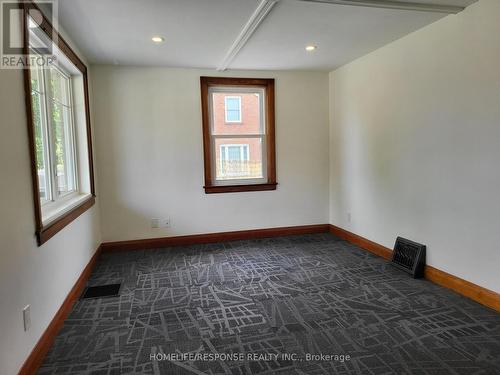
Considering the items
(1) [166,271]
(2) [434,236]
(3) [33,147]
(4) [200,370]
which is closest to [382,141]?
(2) [434,236]

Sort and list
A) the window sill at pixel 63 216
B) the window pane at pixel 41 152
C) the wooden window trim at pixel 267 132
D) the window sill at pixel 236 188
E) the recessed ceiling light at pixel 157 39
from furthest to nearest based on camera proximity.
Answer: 1. the window sill at pixel 236 188
2. the wooden window trim at pixel 267 132
3. the recessed ceiling light at pixel 157 39
4. the window pane at pixel 41 152
5. the window sill at pixel 63 216

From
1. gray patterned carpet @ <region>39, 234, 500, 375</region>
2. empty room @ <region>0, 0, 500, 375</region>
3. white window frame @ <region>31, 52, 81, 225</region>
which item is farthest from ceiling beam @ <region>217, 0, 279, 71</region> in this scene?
gray patterned carpet @ <region>39, 234, 500, 375</region>

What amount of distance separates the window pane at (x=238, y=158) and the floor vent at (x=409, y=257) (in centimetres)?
209

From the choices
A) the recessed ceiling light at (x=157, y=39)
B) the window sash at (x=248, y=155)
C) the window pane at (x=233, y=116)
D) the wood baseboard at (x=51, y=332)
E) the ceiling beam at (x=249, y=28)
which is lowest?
the wood baseboard at (x=51, y=332)

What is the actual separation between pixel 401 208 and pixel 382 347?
179 centimetres

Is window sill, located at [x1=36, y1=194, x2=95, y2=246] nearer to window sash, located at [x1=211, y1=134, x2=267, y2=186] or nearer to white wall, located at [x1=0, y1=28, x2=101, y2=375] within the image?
white wall, located at [x1=0, y1=28, x2=101, y2=375]

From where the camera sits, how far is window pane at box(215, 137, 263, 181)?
4.67 meters

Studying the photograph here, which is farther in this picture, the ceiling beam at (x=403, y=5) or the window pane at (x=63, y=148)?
the window pane at (x=63, y=148)

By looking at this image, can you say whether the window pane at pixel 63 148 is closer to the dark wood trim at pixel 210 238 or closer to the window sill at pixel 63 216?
the window sill at pixel 63 216

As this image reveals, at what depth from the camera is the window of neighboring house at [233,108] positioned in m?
4.63

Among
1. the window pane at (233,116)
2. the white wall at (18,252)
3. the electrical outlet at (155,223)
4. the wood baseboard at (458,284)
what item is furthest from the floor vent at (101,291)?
the wood baseboard at (458,284)

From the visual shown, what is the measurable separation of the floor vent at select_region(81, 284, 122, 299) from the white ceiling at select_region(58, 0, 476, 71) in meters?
2.32

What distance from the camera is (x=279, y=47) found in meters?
3.58

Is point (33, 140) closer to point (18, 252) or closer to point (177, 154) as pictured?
point (18, 252)
